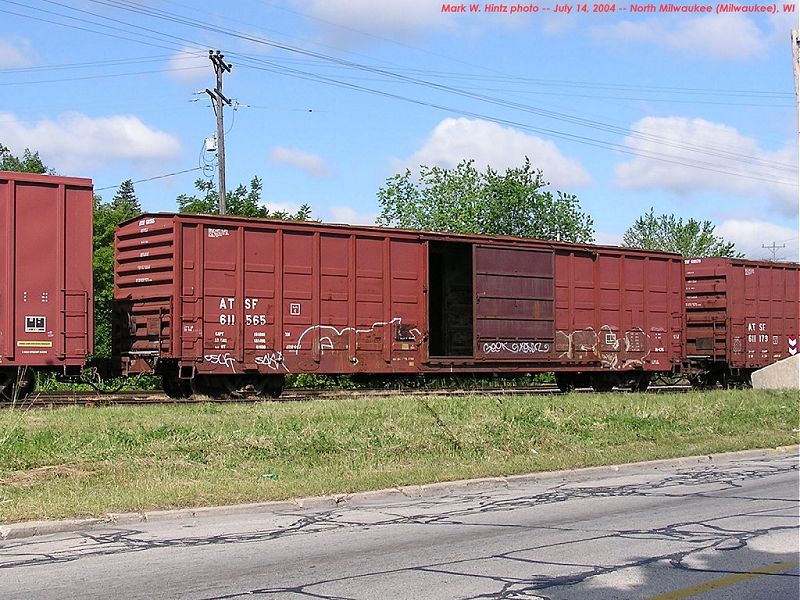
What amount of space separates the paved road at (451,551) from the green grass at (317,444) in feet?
3.61

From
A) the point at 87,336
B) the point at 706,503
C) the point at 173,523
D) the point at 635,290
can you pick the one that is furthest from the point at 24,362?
the point at 635,290

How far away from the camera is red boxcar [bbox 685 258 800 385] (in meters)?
28.4

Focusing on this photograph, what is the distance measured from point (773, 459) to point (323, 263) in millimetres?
9561

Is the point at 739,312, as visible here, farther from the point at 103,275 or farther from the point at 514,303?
the point at 103,275

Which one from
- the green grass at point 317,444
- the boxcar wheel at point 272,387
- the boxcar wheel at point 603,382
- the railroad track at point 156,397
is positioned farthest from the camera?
the boxcar wheel at point 603,382

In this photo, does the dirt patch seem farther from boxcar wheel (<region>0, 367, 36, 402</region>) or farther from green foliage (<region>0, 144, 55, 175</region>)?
green foliage (<region>0, 144, 55, 175</region>)

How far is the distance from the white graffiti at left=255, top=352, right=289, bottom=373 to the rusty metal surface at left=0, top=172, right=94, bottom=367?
3.53 meters

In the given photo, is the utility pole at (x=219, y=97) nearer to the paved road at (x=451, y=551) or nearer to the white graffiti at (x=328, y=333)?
the white graffiti at (x=328, y=333)

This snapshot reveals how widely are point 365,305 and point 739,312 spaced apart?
1309 cm

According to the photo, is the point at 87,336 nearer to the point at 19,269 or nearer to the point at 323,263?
the point at 19,269

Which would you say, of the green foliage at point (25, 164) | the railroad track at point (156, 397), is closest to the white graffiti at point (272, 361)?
the railroad track at point (156, 397)

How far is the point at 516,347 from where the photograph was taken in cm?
2306

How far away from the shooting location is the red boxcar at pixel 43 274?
16.7 m

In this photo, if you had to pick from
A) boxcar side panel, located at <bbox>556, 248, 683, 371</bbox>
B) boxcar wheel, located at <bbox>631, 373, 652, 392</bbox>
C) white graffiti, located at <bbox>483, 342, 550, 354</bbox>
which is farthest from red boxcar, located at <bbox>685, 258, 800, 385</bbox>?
A: white graffiti, located at <bbox>483, 342, 550, 354</bbox>
